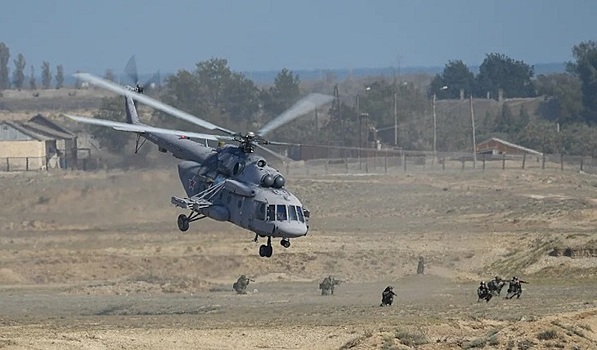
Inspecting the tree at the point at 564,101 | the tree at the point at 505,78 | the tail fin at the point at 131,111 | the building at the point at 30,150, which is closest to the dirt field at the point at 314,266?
the tail fin at the point at 131,111

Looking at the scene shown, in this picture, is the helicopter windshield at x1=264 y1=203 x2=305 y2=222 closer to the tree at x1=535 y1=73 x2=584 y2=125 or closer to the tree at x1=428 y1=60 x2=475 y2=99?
the tree at x1=535 y1=73 x2=584 y2=125

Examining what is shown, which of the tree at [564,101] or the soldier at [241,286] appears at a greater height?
the tree at [564,101]

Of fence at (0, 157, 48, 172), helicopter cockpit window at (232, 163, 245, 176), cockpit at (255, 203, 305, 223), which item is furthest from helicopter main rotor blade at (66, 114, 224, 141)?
fence at (0, 157, 48, 172)

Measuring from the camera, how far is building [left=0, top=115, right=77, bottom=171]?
111 metres

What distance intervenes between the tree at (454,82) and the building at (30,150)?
66.5 meters

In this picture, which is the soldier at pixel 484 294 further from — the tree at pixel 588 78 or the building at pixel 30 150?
the tree at pixel 588 78

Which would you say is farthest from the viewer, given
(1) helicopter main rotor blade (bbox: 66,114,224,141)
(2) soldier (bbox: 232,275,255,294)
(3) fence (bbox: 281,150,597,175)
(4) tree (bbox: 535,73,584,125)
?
(4) tree (bbox: 535,73,584,125)

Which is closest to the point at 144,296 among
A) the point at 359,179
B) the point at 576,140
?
the point at 359,179

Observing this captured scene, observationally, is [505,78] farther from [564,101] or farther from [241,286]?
[241,286]

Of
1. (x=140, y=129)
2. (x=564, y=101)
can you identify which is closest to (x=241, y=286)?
(x=140, y=129)

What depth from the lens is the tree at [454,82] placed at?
17800cm

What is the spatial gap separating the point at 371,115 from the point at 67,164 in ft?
124

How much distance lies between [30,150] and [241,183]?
223 ft

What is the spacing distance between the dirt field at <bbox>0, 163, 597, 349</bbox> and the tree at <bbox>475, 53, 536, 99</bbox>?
77.9 m
